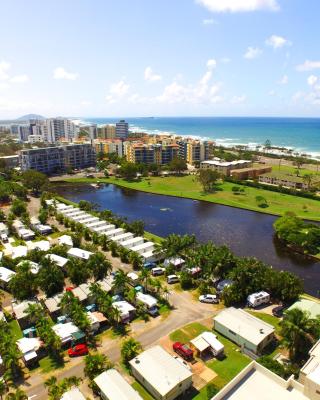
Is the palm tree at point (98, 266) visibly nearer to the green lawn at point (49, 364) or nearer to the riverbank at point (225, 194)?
the green lawn at point (49, 364)

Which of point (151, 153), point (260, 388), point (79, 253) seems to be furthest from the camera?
point (151, 153)

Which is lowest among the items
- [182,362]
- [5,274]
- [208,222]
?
[208,222]

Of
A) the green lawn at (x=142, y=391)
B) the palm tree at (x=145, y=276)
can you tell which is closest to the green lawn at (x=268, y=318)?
the palm tree at (x=145, y=276)

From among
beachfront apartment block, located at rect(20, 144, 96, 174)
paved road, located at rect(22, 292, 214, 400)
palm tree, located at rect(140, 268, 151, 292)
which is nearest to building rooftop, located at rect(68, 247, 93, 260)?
palm tree, located at rect(140, 268, 151, 292)

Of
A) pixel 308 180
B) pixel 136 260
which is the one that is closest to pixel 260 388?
pixel 136 260

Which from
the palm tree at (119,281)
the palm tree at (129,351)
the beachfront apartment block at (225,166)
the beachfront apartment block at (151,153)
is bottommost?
the palm tree at (129,351)

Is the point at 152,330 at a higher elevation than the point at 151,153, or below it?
below

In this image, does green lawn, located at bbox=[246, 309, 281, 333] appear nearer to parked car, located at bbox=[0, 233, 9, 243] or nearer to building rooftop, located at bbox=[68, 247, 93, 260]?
building rooftop, located at bbox=[68, 247, 93, 260]

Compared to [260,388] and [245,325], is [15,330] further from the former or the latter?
[260,388]
